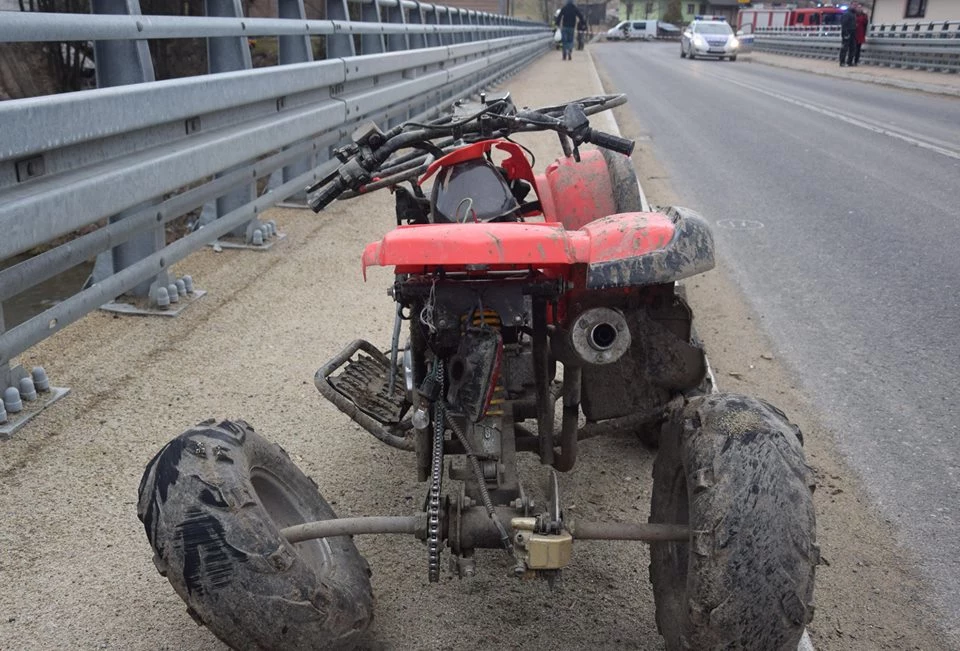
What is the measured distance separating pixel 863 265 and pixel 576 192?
459cm

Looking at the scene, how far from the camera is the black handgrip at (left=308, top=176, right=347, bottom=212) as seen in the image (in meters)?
3.46

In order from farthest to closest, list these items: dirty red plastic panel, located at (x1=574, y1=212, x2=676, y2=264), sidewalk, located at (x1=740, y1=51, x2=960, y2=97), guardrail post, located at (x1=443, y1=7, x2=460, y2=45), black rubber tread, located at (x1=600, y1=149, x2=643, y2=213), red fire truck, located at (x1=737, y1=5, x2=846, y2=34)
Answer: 1. red fire truck, located at (x1=737, y1=5, x2=846, y2=34)
2. sidewalk, located at (x1=740, y1=51, x2=960, y2=97)
3. guardrail post, located at (x1=443, y1=7, x2=460, y2=45)
4. black rubber tread, located at (x1=600, y1=149, x2=643, y2=213)
5. dirty red plastic panel, located at (x1=574, y1=212, x2=676, y2=264)

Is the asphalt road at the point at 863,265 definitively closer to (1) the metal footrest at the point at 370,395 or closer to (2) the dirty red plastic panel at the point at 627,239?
(2) the dirty red plastic panel at the point at 627,239

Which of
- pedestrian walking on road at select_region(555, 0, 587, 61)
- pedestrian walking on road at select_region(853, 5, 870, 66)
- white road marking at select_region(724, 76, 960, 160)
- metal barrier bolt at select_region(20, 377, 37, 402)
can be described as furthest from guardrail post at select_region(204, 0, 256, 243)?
pedestrian walking on road at select_region(853, 5, 870, 66)

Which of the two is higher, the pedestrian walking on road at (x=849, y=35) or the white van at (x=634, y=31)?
the pedestrian walking on road at (x=849, y=35)

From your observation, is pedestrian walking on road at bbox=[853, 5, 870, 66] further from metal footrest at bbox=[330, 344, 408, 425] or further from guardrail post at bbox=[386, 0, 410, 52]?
metal footrest at bbox=[330, 344, 408, 425]

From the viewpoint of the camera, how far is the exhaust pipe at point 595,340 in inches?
111

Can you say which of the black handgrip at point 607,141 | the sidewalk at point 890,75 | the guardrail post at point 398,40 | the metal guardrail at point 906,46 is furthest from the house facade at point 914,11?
the black handgrip at point 607,141

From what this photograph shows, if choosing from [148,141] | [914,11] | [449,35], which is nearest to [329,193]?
[148,141]

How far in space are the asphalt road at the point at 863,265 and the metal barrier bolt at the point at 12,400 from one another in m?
3.64

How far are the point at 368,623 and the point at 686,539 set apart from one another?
0.95m

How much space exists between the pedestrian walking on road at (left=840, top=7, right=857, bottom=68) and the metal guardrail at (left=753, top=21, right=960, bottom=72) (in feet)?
2.65

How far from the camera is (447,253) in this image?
256 cm

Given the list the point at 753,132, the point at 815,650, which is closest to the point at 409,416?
the point at 815,650
